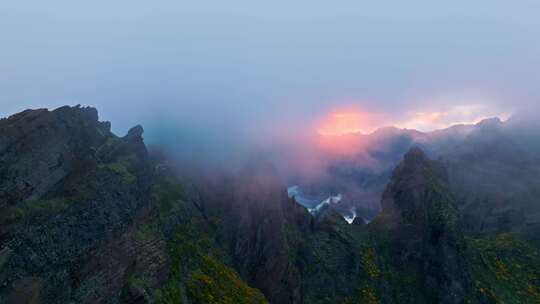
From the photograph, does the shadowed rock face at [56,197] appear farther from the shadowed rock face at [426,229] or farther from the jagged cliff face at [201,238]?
the shadowed rock face at [426,229]

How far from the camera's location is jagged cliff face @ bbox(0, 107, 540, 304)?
46125 mm

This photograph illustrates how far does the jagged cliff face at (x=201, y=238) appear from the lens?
4612 cm

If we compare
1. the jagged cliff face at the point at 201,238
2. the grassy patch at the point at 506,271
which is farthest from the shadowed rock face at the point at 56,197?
the grassy patch at the point at 506,271

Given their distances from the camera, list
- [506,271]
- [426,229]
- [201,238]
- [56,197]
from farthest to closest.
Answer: [506,271] < [426,229] < [201,238] < [56,197]

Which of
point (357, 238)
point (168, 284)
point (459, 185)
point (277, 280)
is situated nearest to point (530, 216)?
point (459, 185)

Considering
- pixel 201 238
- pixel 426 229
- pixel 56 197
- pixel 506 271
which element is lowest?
pixel 506 271

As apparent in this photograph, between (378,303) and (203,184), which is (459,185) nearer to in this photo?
(378,303)

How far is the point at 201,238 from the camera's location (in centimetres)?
7919

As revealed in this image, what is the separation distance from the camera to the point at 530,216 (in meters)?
139

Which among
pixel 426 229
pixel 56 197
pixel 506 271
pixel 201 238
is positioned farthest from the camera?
pixel 506 271

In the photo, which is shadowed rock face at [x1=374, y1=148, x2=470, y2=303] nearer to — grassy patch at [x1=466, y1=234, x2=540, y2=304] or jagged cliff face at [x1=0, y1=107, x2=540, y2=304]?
jagged cliff face at [x1=0, y1=107, x2=540, y2=304]

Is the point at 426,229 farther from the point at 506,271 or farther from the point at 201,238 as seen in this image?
the point at 201,238

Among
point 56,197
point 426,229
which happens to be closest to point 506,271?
point 426,229

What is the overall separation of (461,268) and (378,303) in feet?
74.4
